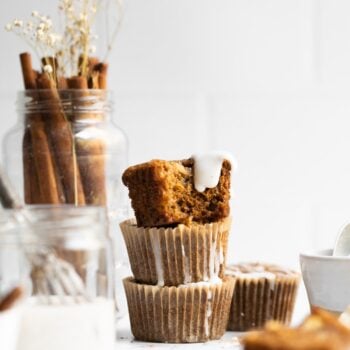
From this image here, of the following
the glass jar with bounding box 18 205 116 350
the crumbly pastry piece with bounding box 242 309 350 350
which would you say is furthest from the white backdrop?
the crumbly pastry piece with bounding box 242 309 350 350

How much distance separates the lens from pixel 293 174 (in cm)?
218

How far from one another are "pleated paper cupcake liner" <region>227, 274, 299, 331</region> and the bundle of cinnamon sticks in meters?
0.26

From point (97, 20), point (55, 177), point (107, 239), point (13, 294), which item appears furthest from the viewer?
point (97, 20)

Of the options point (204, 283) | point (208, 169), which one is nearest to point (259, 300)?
point (204, 283)

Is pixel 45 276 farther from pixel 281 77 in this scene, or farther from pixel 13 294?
pixel 281 77

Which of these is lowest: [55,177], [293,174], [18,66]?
[293,174]

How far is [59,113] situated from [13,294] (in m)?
0.58

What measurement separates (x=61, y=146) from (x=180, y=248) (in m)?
0.26

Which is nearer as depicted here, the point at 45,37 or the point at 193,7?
the point at 45,37

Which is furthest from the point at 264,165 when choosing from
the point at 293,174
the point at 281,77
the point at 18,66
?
the point at 18,66

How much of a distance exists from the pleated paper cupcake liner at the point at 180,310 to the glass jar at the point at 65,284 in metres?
0.30

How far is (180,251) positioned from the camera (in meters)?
1.30

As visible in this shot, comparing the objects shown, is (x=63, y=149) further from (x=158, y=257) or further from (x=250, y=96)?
(x=250, y=96)

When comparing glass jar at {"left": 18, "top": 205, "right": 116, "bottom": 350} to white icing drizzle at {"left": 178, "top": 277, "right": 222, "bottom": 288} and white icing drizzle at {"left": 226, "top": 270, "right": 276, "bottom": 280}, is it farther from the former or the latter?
white icing drizzle at {"left": 226, "top": 270, "right": 276, "bottom": 280}
